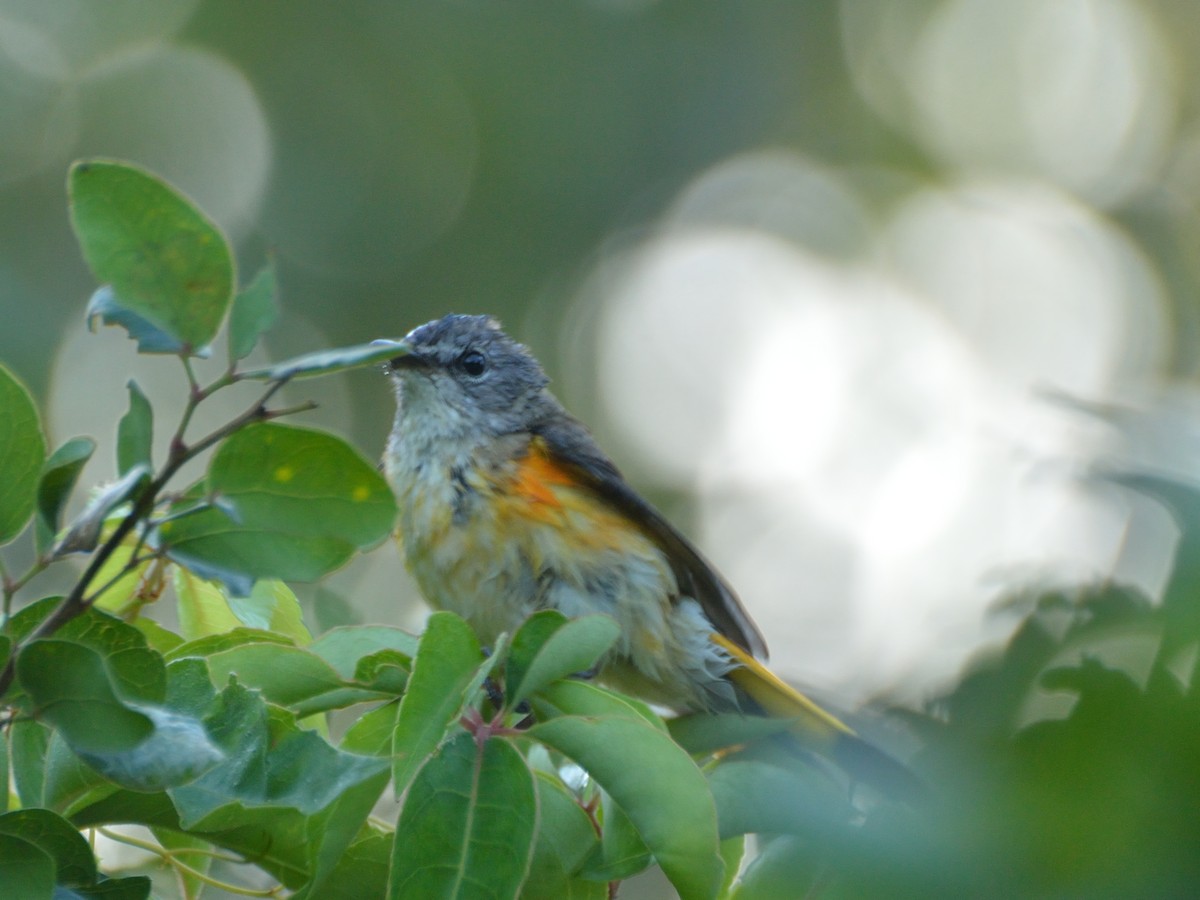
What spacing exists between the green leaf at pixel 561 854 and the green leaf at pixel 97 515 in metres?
0.76

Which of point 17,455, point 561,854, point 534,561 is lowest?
point 534,561

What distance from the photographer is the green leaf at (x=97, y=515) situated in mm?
1215

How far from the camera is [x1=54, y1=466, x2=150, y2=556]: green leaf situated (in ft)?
3.99

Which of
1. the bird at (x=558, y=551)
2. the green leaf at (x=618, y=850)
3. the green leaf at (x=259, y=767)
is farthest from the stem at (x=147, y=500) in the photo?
the bird at (x=558, y=551)

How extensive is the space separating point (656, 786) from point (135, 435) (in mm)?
766

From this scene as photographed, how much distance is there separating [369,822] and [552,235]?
8.78 m

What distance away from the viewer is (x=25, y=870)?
1330mm

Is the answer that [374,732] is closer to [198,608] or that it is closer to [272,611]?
[272,611]

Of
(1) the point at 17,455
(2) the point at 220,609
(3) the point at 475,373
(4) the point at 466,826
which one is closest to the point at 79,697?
(1) the point at 17,455

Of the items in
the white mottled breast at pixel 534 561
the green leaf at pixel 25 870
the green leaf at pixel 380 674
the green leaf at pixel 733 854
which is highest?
the green leaf at pixel 380 674

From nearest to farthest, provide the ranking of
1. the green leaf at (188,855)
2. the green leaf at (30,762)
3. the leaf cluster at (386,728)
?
1. the leaf cluster at (386,728)
2. the green leaf at (30,762)
3. the green leaf at (188,855)

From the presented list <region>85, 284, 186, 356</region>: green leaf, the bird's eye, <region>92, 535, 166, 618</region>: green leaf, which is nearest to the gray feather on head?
the bird's eye

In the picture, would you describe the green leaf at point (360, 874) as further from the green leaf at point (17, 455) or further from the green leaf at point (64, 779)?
the green leaf at point (17, 455)

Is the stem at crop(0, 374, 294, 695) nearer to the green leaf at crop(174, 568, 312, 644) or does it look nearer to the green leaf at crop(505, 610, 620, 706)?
the green leaf at crop(505, 610, 620, 706)
